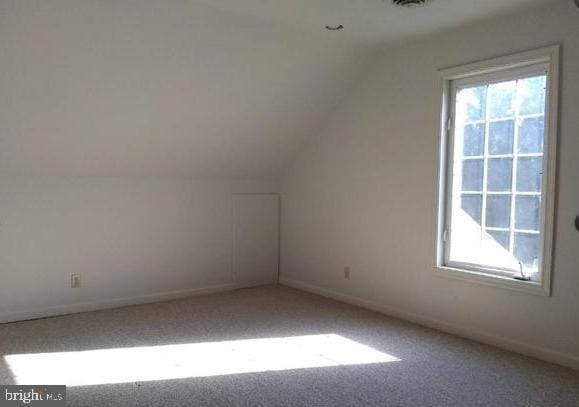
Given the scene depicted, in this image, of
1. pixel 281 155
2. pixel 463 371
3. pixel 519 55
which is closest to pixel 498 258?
pixel 463 371

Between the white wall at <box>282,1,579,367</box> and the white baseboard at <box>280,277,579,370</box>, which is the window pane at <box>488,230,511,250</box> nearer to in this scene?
the white wall at <box>282,1,579,367</box>

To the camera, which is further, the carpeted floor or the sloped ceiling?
the sloped ceiling

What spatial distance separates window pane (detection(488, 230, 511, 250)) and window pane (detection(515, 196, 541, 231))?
0.11 meters

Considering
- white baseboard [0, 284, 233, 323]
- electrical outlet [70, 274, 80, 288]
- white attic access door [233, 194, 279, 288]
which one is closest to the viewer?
white baseboard [0, 284, 233, 323]

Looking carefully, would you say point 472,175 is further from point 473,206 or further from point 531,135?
point 531,135

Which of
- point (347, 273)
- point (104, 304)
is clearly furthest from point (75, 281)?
point (347, 273)

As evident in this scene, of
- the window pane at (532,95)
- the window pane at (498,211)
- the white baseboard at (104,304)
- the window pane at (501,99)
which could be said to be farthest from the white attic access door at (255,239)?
the window pane at (532,95)

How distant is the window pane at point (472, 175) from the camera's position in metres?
3.69

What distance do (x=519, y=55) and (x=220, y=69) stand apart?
2279mm

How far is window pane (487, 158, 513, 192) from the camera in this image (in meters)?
3.48

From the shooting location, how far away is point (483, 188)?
366cm

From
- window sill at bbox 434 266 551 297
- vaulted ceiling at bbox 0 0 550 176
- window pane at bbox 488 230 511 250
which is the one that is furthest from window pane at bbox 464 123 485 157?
window sill at bbox 434 266 551 297

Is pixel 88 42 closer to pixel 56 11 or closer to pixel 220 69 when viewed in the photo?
pixel 56 11

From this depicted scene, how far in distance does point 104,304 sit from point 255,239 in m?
1.80
